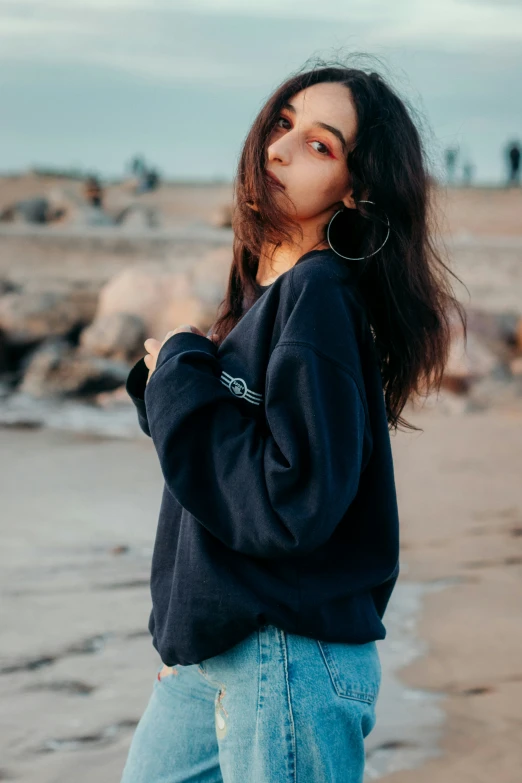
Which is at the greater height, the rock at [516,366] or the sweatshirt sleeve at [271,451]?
the sweatshirt sleeve at [271,451]

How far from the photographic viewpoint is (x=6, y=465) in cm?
654

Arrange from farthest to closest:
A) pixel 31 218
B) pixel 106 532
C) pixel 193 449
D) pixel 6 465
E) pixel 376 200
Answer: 1. pixel 31 218
2. pixel 6 465
3. pixel 106 532
4. pixel 376 200
5. pixel 193 449

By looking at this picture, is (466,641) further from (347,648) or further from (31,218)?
(31,218)

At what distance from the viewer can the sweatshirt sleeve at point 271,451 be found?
143cm

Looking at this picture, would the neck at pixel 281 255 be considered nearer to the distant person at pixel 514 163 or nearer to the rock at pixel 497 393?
the rock at pixel 497 393

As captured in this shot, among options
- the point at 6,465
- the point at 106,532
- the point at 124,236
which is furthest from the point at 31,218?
the point at 106,532

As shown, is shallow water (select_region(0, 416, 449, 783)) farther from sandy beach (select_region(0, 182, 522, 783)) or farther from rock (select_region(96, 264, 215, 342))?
rock (select_region(96, 264, 215, 342))

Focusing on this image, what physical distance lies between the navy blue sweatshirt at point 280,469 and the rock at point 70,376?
7648 millimetres

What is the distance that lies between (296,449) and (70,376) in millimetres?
8051

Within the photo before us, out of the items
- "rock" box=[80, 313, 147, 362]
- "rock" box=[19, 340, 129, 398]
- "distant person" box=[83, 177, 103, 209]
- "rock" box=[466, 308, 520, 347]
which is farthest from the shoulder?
"distant person" box=[83, 177, 103, 209]

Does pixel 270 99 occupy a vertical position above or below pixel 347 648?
A: above

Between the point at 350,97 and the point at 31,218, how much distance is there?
1569cm

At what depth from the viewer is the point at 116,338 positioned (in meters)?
9.91

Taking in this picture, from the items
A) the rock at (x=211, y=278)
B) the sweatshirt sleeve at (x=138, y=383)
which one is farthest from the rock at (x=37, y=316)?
the sweatshirt sleeve at (x=138, y=383)
